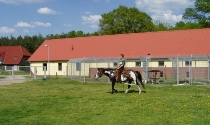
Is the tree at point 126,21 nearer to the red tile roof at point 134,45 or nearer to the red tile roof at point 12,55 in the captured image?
the red tile roof at point 134,45

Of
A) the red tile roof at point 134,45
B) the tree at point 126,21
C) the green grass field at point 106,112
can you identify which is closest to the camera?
the green grass field at point 106,112

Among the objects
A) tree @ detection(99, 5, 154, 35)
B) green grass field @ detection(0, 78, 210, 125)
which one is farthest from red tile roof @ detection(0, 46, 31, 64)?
green grass field @ detection(0, 78, 210, 125)

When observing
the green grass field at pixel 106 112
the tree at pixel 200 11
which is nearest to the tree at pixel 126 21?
the tree at pixel 200 11

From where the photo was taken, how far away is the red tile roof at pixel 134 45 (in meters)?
40.2

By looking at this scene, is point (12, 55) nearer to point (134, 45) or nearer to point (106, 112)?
point (134, 45)

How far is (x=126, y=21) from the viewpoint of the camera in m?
71.8

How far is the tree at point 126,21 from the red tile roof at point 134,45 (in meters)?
20.8

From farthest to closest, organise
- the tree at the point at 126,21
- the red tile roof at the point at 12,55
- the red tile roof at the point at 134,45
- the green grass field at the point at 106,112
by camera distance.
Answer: the red tile roof at the point at 12,55
the tree at the point at 126,21
the red tile roof at the point at 134,45
the green grass field at the point at 106,112

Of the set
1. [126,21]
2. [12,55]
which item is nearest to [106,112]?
[126,21]

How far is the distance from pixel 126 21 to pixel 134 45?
28.3m

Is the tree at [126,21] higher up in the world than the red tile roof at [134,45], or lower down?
higher up

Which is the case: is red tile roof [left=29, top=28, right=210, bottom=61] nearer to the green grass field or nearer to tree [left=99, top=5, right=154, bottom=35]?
tree [left=99, top=5, right=154, bottom=35]

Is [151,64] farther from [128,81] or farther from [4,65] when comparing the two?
[4,65]

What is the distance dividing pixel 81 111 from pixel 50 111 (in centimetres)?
116
